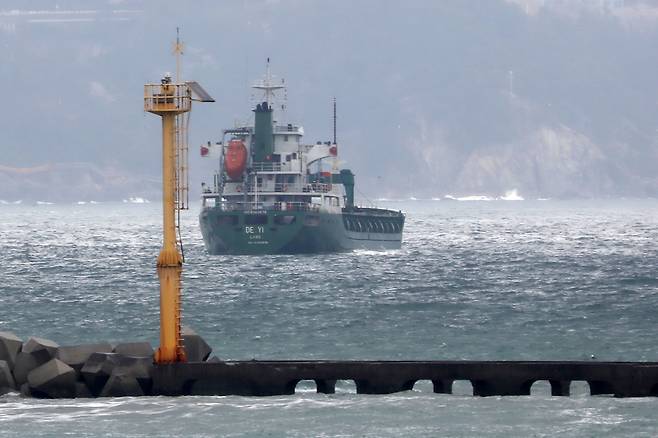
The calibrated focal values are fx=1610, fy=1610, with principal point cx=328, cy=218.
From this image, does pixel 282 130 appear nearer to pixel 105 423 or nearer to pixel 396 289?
pixel 396 289

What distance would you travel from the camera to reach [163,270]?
112 ft

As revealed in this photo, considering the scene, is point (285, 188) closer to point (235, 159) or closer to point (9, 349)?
point (235, 159)

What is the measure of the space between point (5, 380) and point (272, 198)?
82.2 metres

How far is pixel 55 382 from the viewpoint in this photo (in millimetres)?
34906

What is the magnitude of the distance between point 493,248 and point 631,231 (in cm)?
5077

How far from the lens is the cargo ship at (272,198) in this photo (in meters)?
115

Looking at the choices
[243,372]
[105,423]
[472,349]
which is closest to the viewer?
[105,423]

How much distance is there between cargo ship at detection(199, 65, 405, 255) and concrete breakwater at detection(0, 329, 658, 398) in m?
79.0

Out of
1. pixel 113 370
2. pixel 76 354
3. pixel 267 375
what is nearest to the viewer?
pixel 113 370

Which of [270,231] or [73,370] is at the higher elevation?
[270,231]

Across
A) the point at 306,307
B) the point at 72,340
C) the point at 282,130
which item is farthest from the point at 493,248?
the point at 72,340

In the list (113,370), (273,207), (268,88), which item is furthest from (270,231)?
(113,370)

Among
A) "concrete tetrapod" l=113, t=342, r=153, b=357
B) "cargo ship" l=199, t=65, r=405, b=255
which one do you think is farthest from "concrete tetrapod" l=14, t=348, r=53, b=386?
"cargo ship" l=199, t=65, r=405, b=255

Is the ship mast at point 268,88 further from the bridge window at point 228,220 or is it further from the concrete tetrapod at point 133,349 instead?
the concrete tetrapod at point 133,349
